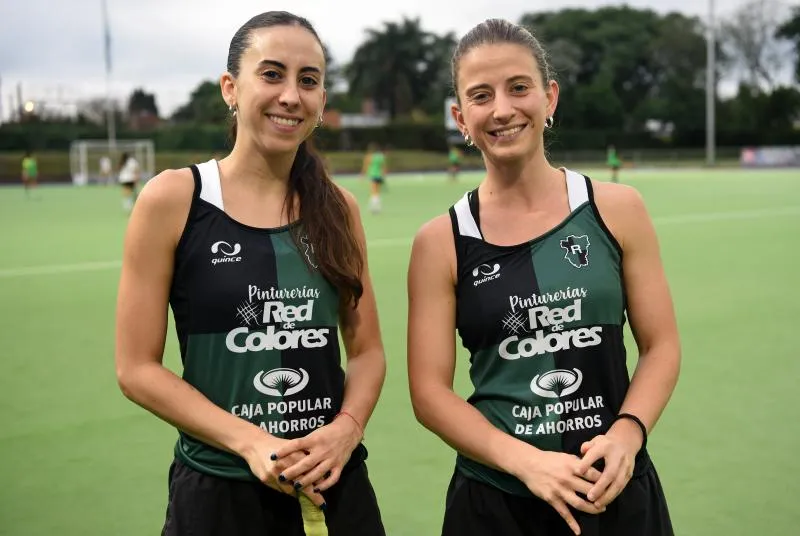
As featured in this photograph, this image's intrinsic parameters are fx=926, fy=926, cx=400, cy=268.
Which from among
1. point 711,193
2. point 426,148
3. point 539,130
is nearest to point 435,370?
point 539,130

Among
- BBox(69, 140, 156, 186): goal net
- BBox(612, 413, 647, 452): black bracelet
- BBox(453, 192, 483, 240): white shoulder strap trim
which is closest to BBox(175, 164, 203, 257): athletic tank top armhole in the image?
BBox(453, 192, 483, 240): white shoulder strap trim

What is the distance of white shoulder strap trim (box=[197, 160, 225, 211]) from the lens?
98.7 inches

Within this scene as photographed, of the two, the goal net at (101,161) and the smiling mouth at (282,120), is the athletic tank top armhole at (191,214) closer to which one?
the smiling mouth at (282,120)

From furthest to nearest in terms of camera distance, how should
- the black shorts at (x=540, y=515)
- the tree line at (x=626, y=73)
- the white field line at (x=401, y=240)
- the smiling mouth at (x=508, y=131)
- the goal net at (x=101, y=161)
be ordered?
1. the tree line at (x=626, y=73)
2. the goal net at (x=101, y=161)
3. the white field line at (x=401, y=240)
4. the smiling mouth at (x=508, y=131)
5. the black shorts at (x=540, y=515)

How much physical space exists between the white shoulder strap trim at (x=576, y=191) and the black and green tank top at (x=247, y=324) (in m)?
0.73

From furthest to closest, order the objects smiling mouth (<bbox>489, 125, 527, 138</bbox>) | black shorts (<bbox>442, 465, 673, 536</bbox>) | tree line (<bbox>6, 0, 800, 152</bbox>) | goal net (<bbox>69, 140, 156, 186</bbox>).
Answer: tree line (<bbox>6, 0, 800, 152</bbox>) → goal net (<bbox>69, 140, 156, 186</bbox>) → smiling mouth (<bbox>489, 125, 527, 138</bbox>) → black shorts (<bbox>442, 465, 673, 536</bbox>)

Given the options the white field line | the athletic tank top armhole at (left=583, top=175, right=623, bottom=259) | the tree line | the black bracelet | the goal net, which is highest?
the tree line

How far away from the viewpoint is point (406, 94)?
7119cm

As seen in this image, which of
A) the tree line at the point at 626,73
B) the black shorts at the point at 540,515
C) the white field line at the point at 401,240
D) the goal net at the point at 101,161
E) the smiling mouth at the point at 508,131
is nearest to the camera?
the black shorts at the point at 540,515

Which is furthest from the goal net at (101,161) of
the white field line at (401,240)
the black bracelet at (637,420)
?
the black bracelet at (637,420)

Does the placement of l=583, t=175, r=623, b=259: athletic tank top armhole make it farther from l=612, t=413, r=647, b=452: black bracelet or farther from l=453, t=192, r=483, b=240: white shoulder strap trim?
l=612, t=413, r=647, b=452: black bracelet

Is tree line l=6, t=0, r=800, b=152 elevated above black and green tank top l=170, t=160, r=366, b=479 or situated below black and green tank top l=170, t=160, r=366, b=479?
above

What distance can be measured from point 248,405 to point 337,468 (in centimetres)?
30

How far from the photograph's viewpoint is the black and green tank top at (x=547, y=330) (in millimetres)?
2439
